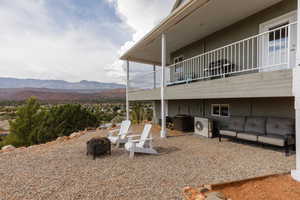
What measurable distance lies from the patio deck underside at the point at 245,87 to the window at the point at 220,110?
8.36 ft

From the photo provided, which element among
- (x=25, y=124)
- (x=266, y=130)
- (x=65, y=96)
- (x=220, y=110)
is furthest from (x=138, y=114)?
(x=65, y=96)

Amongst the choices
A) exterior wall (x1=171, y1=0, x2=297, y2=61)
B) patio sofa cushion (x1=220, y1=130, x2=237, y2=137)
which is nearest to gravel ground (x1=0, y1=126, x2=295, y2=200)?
patio sofa cushion (x1=220, y1=130, x2=237, y2=137)

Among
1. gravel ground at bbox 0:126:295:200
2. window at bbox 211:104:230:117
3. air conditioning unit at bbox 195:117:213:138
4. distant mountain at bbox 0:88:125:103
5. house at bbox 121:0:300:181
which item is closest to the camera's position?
gravel ground at bbox 0:126:295:200

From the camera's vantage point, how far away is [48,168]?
13.1 ft

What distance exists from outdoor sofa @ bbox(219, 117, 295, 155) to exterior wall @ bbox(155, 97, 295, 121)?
64 cm

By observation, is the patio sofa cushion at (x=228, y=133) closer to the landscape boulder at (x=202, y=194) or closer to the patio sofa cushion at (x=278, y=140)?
the patio sofa cushion at (x=278, y=140)

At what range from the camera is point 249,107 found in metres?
6.51

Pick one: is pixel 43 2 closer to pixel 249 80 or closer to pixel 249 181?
pixel 249 80

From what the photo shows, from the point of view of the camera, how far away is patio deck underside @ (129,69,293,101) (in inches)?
139

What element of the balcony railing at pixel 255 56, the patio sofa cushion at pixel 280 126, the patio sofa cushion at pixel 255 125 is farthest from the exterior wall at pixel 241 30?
the patio sofa cushion at pixel 280 126

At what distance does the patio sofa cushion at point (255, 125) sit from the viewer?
212 inches

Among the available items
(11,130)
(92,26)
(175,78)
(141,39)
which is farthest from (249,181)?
(11,130)

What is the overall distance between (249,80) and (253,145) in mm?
2771

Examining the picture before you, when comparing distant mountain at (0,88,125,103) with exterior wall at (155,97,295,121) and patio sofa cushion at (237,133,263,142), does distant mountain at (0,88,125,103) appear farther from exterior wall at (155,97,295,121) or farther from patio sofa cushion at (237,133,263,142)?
patio sofa cushion at (237,133,263,142)
